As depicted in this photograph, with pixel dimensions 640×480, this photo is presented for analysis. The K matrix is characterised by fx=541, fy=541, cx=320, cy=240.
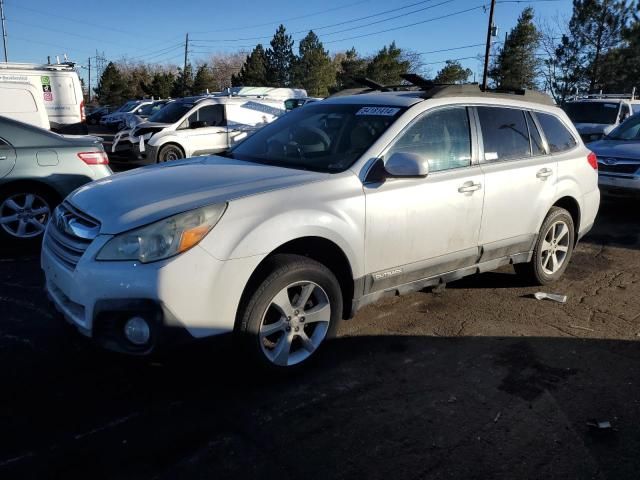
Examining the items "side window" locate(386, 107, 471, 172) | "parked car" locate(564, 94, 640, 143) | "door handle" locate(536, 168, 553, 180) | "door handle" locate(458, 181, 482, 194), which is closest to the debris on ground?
"door handle" locate(536, 168, 553, 180)

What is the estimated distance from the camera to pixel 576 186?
16.6 feet

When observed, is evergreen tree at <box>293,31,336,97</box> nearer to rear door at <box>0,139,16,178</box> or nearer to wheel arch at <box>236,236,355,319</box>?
rear door at <box>0,139,16,178</box>

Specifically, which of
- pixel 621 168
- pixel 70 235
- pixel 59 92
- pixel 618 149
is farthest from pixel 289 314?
pixel 59 92

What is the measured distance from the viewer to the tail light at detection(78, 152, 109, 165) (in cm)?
626

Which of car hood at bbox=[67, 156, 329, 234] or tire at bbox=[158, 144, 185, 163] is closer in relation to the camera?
car hood at bbox=[67, 156, 329, 234]

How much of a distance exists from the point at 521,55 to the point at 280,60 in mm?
26350

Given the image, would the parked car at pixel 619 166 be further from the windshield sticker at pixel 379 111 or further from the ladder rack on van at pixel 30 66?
the ladder rack on van at pixel 30 66

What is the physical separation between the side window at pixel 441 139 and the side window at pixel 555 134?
117 cm

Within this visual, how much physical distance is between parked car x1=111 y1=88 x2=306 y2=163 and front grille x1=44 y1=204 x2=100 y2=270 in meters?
8.93

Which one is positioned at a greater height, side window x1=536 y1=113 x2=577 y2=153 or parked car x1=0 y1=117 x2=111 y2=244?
side window x1=536 y1=113 x2=577 y2=153

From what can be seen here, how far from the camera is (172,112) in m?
13.4

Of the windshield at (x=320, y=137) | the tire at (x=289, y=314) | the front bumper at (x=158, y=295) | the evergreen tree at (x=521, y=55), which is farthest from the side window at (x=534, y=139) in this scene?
the evergreen tree at (x=521, y=55)

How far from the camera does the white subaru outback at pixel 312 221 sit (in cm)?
279

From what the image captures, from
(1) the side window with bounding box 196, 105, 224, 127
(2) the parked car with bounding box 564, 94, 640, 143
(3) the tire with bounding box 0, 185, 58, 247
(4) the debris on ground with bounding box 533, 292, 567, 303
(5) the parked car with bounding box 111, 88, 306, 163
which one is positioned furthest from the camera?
(2) the parked car with bounding box 564, 94, 640, 143
